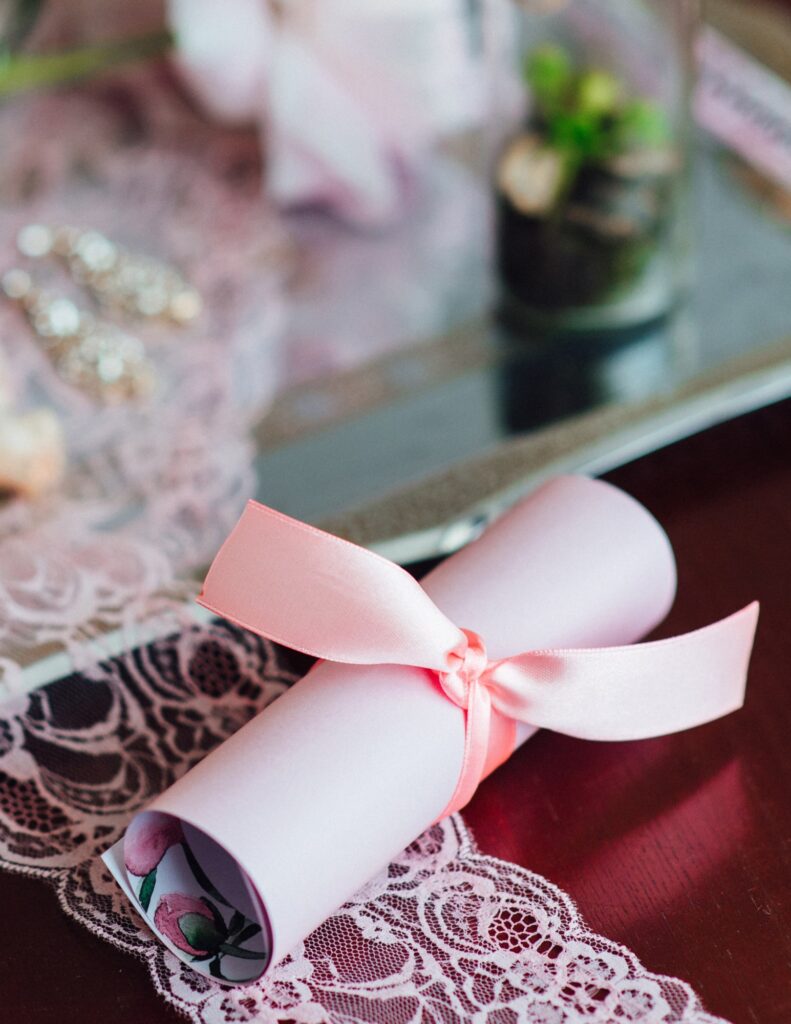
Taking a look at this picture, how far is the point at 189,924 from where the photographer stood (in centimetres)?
37

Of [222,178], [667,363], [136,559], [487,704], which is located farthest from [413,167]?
[487,704]

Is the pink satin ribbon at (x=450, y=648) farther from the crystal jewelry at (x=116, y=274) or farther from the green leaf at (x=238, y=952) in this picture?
the crystal jewelry at (x=116, y=274)

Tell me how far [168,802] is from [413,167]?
51 cm

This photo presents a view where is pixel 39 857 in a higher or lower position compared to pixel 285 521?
lower

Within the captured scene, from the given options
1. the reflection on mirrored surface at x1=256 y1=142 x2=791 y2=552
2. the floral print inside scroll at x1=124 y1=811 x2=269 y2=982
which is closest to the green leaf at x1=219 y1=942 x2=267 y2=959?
the floral print inside scroll at x1=124 y1=811 x2=269 y2=982

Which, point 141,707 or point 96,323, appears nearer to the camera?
point 141,707

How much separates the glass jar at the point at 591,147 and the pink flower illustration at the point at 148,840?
0.35 metres

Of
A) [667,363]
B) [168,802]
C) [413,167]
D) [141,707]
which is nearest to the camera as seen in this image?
[168,802]

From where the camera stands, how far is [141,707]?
0.46 m

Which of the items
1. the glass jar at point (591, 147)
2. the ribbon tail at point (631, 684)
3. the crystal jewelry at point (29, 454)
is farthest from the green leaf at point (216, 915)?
the glass jar at point (591, 147)

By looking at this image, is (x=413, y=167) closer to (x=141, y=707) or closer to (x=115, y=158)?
(x=115, y=158)

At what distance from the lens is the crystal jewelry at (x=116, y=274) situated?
678mm

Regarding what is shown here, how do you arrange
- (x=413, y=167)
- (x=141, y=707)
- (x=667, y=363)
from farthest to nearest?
(x=413, y=167)
(x=667, y=363)
(x=141, y=707)

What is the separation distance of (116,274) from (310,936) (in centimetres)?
43
